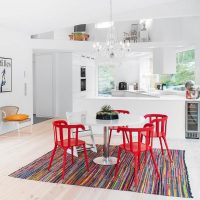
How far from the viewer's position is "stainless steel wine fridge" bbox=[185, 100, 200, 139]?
6309 mm

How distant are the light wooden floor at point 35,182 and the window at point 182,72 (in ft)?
10.9

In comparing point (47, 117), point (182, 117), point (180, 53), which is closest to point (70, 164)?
point (182, 117)

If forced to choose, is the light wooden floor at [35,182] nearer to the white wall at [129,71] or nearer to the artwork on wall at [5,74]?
the artwork on wall at [5,74]

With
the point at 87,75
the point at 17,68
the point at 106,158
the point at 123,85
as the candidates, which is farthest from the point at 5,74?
the point at 123,85

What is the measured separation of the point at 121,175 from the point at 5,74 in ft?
14.5

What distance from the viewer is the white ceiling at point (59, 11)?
560 cm

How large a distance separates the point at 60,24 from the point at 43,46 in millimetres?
1175

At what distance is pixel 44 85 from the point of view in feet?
32.1

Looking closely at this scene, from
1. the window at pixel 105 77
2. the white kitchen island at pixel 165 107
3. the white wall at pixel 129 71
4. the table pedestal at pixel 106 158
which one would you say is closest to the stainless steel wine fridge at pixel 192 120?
the white kitchen island at pixel 165 107

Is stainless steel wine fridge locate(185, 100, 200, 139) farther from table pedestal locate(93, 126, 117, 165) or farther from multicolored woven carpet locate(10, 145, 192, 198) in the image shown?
table pedestal locate(93, 126, 117, 165)

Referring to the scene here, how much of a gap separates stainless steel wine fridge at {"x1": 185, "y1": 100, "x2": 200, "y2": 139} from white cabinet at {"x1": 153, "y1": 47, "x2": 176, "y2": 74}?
2.35 m

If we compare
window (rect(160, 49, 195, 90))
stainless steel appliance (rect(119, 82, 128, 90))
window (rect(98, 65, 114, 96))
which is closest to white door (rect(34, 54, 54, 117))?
window (rect(98, 65, 114, 96))

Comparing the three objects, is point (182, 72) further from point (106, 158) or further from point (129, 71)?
point (106, 158)

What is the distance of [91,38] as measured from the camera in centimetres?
1054
